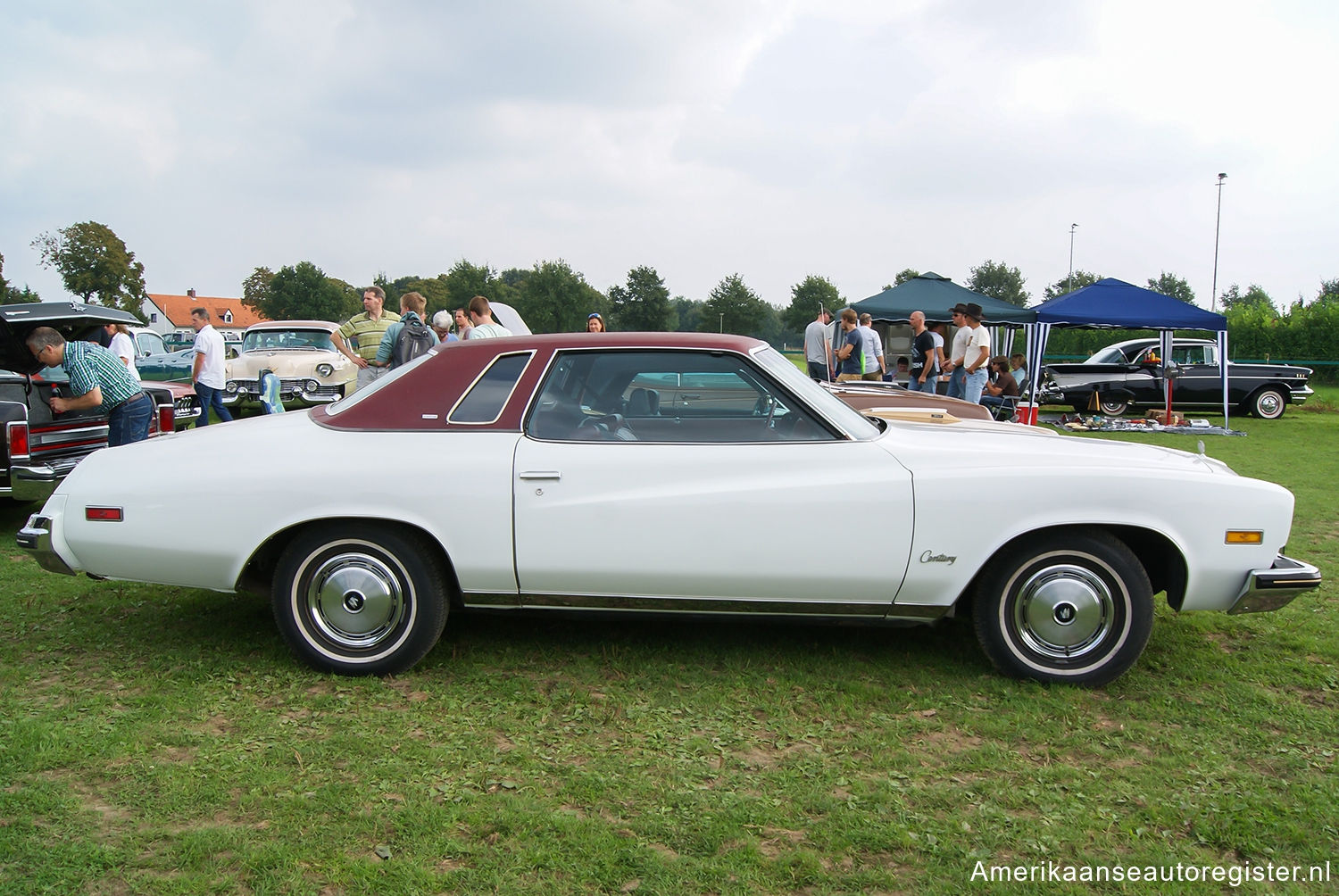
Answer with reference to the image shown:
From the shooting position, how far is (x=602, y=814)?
2600 millimetres

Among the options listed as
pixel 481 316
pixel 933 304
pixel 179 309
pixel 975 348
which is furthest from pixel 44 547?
pixel 179 309

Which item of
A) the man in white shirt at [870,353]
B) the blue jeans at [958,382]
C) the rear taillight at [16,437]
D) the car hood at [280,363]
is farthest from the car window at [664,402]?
the car hood at [280,363]

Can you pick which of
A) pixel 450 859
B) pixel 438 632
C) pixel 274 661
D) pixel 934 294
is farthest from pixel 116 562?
pixel 934 294

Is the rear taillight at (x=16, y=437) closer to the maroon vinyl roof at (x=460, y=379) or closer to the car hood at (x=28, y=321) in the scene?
the car hood at (x=28, y=321)

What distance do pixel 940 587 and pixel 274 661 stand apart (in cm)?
278

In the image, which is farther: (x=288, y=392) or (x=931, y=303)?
(x=931, y=303)

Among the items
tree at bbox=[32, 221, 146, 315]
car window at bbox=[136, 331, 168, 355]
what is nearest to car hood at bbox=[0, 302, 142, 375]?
car window at bbox=[136, 331, 168, 355]

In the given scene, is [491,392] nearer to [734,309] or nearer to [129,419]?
[129,419]

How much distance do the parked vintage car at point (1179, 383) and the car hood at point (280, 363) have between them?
12.7 metres

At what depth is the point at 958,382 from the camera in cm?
1101

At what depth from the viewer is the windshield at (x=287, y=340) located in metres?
14.4

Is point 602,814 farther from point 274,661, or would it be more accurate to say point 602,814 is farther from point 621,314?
point 621,314

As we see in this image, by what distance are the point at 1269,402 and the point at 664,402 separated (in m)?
16.7

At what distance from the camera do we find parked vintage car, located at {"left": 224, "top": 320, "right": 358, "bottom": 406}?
13641 mm
